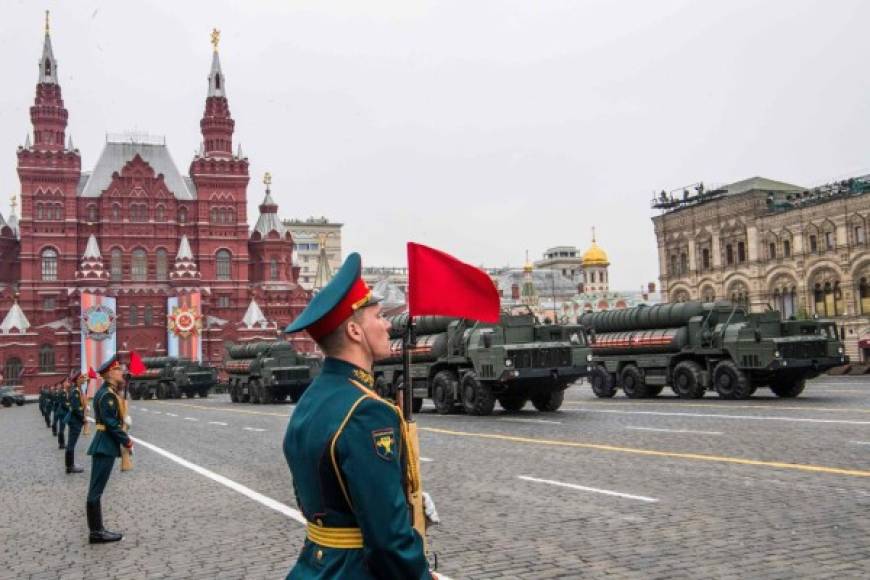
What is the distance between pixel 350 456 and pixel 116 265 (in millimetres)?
82549

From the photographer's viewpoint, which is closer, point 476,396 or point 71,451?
point 71,451

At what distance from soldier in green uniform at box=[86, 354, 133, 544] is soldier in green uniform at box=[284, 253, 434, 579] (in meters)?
6.51

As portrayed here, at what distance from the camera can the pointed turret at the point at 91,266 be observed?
76625mm

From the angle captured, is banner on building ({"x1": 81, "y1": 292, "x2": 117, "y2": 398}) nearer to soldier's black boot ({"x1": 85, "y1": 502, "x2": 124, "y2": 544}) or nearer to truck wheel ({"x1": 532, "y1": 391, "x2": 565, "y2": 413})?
truck wheel ({"x1": 532, "y1": 391, "x2": 565, "y2": 413})

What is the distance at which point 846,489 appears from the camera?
950 cm

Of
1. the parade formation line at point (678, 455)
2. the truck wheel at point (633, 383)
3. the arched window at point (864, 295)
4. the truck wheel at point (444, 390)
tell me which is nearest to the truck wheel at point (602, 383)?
the truck wheel at point (633, 383)

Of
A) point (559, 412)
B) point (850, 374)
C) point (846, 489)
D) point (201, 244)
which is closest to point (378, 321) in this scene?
point (846, 489)

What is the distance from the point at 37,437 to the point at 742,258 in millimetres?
50726

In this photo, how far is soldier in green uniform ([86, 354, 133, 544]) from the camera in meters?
8.88

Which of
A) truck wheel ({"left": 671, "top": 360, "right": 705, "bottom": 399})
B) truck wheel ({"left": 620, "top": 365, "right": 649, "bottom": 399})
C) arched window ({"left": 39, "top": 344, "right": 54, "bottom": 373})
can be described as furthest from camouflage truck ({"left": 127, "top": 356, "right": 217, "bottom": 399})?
truck wheel ({"left": 671, "top": 360, "right": 705, "bottom": 399})

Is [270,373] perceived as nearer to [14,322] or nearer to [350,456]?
[350,456]

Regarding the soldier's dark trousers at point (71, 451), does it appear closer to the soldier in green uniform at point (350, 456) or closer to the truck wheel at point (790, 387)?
the soldier in green uniform at point (350, 456)

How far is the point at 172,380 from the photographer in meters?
53.6

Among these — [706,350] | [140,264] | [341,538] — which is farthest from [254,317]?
[341,538]
